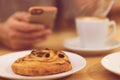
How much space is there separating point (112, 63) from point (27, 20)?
36cm

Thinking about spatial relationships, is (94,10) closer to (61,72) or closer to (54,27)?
(54,27)

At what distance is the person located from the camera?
0.85 meters

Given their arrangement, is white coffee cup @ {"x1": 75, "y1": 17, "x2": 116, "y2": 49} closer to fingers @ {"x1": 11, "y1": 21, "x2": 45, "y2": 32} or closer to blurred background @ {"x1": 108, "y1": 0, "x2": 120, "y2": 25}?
fingers @ {"x1": 11, "y1": 21, "x2": 45, "y2": 32}

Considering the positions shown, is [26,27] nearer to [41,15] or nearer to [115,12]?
[41,15]

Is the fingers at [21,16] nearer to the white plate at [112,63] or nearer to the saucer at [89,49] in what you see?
the saucer at [89,49]

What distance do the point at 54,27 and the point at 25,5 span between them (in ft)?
0.49

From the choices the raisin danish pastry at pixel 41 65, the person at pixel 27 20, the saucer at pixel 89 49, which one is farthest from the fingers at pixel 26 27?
the raisin danish pastry at pixel 41 65

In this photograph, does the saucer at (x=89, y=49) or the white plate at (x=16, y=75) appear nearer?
the white plate at (x=16, y=75)

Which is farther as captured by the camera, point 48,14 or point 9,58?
point 48,14

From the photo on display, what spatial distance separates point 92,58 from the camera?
0.69 meters

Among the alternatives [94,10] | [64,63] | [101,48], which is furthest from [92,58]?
[94,10]

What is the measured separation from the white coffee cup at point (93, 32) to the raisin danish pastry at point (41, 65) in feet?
0.74

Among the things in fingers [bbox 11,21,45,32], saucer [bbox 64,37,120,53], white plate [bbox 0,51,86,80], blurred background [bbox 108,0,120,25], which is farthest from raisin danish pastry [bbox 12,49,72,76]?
blurred background [bbox 108,0,120,25]

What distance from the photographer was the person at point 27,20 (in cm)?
85
